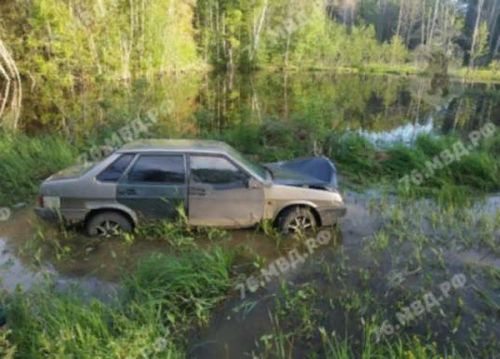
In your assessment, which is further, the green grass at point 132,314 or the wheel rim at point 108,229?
the wheel rim at point 108,229

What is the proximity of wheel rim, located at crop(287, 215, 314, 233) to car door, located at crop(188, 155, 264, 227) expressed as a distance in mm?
591

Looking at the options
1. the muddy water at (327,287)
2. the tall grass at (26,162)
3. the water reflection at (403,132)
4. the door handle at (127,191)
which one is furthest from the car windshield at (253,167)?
the water reflection at (403,132)

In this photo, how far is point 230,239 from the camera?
6180mm

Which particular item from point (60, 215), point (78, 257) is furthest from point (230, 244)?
point (60, 215)

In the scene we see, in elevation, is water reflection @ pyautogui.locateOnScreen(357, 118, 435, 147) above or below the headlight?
below

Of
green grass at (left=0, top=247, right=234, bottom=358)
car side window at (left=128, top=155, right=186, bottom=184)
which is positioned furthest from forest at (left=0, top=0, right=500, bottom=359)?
car side window at (left=128, top=155, right=186, bottom=184)

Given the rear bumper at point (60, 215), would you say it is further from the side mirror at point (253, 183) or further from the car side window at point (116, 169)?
the side mirror at point (253, 183)

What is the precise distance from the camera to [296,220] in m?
6.27

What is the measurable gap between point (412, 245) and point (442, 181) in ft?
11.1

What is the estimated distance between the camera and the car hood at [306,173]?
20.6 ft

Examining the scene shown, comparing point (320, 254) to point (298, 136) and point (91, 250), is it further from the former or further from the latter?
point (298, 136)

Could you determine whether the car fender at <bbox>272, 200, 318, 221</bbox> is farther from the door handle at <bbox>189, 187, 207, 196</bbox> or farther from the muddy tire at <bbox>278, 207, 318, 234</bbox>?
the door handle at <bbox>189, 187, 207, 196</bbox>

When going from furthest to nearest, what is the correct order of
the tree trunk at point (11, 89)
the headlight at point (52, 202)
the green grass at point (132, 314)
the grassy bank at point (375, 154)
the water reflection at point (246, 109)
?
the tree trunk at point (11, 89) < the water reflection at point (246, 109) < the grassy bank at point (375, 154) < the headlight at point (52, 202) < the green grass at point (132, 314)

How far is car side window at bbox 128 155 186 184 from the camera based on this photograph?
598 cm
